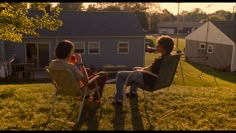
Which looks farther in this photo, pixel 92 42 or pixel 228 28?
pixel 228 28

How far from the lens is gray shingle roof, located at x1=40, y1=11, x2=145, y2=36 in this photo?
2484 centimetres

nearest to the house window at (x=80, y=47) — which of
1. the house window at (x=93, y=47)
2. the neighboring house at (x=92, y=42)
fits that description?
the neighboring house at (x=92, y=42)

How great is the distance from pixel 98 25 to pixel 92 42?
191cm

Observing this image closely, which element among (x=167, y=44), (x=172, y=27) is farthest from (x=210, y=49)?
(x=172, y=27)

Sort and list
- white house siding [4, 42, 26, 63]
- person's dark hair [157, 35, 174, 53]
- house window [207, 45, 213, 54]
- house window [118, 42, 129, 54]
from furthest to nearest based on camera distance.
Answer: house window [207, 45, 213, 54] → house window [118, 42, 129, 54] → white house siding [4, 42, 26, 63] → person's dark hair [157, 35, 174, 53]

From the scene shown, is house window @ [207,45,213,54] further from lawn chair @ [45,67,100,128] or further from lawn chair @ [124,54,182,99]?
lawn chair @ [45,67,100,128]

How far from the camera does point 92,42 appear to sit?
24938mm

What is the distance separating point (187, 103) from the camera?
6.18m

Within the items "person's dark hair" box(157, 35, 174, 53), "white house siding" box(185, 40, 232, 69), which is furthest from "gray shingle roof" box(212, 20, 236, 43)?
"person's dark hair" box(157, 35, 174, 53)

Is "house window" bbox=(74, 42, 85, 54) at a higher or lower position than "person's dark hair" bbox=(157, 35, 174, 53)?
lower

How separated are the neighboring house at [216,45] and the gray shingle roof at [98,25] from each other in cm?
685

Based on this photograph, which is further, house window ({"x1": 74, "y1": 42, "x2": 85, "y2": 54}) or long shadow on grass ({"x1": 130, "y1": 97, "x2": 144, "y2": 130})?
house window ({"x1": 74, "y1": 42, "x2": 85, "y2": 54})

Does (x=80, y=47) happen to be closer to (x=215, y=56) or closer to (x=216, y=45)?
(x=215, y=56)

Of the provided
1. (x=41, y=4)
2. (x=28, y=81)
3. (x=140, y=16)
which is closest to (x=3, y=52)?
(x=28, y=81)
